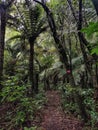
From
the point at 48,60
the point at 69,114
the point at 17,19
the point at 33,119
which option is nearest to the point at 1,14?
the point at 17,19

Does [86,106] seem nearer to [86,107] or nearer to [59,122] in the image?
[86,107]

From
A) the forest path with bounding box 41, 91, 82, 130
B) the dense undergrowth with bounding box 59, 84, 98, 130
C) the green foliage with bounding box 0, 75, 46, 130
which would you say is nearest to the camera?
the dense undergrowth with bounding box 59, 84, 98, 130

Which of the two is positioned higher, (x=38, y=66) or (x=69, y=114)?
(x=38, y=66)

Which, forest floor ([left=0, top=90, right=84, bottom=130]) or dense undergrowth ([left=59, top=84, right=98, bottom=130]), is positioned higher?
dense undergrowth ([left=59, top=84, right=98, bottom=130])

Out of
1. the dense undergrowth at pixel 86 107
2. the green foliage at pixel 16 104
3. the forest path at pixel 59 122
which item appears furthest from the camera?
the green foliage at pixel 16 104

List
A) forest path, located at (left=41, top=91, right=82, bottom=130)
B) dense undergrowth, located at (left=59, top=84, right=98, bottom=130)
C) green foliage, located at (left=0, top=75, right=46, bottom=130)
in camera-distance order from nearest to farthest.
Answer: dense undergrowth, located at (left=59, top=84, right=98, bottom=130) → forest path, located at (left=41, top=91, right=82, bottom=130) → green foliage, located at (left=0, top=75, right=46, bottom=130)

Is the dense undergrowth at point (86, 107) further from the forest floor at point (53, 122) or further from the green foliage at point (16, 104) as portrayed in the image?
the green foliage at point (16, 104)

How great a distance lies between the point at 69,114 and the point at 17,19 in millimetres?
4927

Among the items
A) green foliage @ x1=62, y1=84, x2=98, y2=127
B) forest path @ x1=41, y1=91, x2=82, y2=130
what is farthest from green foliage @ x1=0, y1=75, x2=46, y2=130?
green foliage @ x1=62, y1=84, x2=98, y2=127

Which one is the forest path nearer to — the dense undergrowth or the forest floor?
the forest floor

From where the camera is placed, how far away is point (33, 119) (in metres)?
5.05

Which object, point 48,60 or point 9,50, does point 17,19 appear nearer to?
point 9,50

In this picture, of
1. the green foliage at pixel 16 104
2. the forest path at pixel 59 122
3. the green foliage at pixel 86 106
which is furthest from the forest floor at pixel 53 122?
the green foliage at pixel 86 106

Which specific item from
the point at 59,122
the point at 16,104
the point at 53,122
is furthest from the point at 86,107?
the point at 16,104
